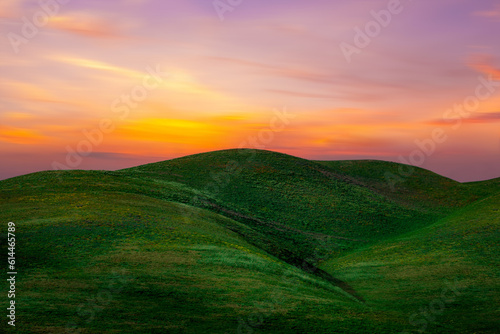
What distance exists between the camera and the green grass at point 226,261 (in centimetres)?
2436

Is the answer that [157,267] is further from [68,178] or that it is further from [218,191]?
[218,191]

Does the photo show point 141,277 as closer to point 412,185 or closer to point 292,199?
point 292,199

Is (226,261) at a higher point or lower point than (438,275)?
higher

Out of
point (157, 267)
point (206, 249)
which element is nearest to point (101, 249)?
point (157, 267)

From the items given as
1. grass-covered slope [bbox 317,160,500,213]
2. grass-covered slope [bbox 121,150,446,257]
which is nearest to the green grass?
grass-covered slope [bbox 121,150,446,257]

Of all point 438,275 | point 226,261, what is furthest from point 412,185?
point 226,261

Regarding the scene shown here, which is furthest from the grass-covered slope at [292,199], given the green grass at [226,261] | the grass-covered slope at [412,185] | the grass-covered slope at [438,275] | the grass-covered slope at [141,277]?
the grass-covered slope at [141,277]

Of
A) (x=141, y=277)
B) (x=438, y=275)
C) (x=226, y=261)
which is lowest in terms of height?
(x=438, y=275)

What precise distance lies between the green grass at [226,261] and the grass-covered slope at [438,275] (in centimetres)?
17

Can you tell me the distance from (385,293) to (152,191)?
37.6 meters

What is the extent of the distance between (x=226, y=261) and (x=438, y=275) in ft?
68.1

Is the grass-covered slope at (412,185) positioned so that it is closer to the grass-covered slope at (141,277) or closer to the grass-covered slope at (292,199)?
the grass-covered slope at (292,199)

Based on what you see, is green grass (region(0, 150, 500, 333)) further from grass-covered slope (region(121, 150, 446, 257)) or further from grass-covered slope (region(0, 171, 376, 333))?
grass-covered slope (region(121, 150, 446, 257))

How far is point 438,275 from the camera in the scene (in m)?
40.6
